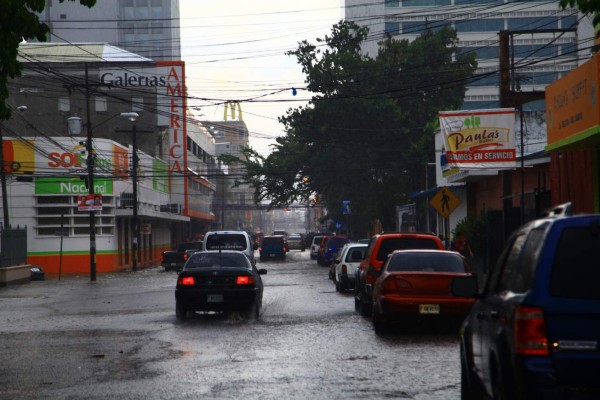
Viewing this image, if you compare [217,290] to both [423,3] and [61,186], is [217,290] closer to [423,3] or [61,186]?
[61,186]

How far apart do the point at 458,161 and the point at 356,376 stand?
2089 cm

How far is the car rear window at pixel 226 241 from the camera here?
33.7m

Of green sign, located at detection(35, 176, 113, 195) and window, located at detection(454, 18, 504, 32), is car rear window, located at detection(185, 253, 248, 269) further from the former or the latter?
window, located at detection(454, 18, 504, 32)

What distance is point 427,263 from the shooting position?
18.0 meters

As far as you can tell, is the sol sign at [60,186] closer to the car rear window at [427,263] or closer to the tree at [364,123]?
the tree at [364,123]

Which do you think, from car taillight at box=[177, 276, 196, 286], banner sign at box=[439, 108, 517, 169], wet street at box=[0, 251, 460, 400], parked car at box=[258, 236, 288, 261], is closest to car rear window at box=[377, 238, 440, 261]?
wet street at box=[0, 251, 460, 400]

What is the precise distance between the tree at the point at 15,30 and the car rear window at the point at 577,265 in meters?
9.32

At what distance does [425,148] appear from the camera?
63.4 meters

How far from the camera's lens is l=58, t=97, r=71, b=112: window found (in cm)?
Result: 7950

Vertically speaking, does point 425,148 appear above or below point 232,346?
above

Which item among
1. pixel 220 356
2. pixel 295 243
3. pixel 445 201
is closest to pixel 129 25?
pixel 295 243

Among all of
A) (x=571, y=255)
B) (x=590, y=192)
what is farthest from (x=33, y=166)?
(x=571, y=255)

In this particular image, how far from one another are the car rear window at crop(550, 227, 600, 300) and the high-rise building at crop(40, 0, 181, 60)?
133m

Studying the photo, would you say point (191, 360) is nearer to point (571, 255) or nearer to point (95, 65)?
point (571, 255)
